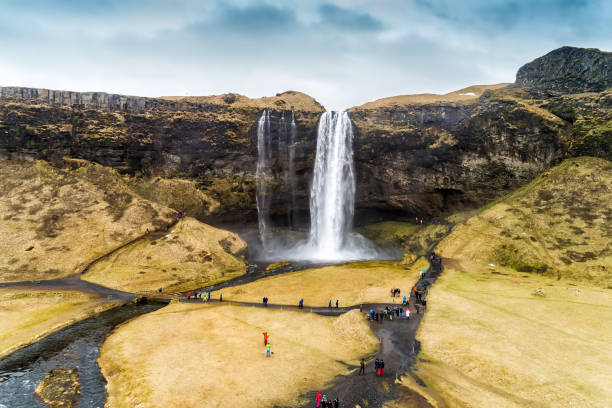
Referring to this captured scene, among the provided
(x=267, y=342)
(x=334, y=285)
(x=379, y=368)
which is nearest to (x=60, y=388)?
(x=267, y=342)

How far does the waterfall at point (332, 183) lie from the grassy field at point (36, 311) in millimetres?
49699

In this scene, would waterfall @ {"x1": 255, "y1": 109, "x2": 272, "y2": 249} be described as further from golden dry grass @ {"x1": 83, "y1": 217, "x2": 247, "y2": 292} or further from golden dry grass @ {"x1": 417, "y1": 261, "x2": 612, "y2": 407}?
golden dry grass @ {"x1": 417, "y1": 261, "x2": 612, "y2": 407}


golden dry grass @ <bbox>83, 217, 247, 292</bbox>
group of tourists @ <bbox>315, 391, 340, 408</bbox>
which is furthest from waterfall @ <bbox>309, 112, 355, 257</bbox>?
group of tourists @ <bbox>315, 391, 340, 408</bbox>

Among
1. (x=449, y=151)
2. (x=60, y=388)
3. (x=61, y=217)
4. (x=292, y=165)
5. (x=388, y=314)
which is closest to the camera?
(x=60, y=388)

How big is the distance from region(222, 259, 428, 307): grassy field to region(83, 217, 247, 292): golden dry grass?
11473mm

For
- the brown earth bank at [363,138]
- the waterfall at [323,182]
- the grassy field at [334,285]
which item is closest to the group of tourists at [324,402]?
the grassy field at [334,285]

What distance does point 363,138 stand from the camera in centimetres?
8156

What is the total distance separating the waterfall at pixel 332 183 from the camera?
266ft

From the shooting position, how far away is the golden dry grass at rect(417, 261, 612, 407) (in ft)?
69.4

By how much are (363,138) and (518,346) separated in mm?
61406

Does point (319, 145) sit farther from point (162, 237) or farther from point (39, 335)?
point (39, 335)

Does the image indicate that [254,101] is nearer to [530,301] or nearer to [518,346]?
[530,301]

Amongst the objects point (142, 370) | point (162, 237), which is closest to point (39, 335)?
point (142, 370)

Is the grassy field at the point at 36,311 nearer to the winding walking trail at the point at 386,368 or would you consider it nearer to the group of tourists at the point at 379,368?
the winding walking trail at the point at 386,368
